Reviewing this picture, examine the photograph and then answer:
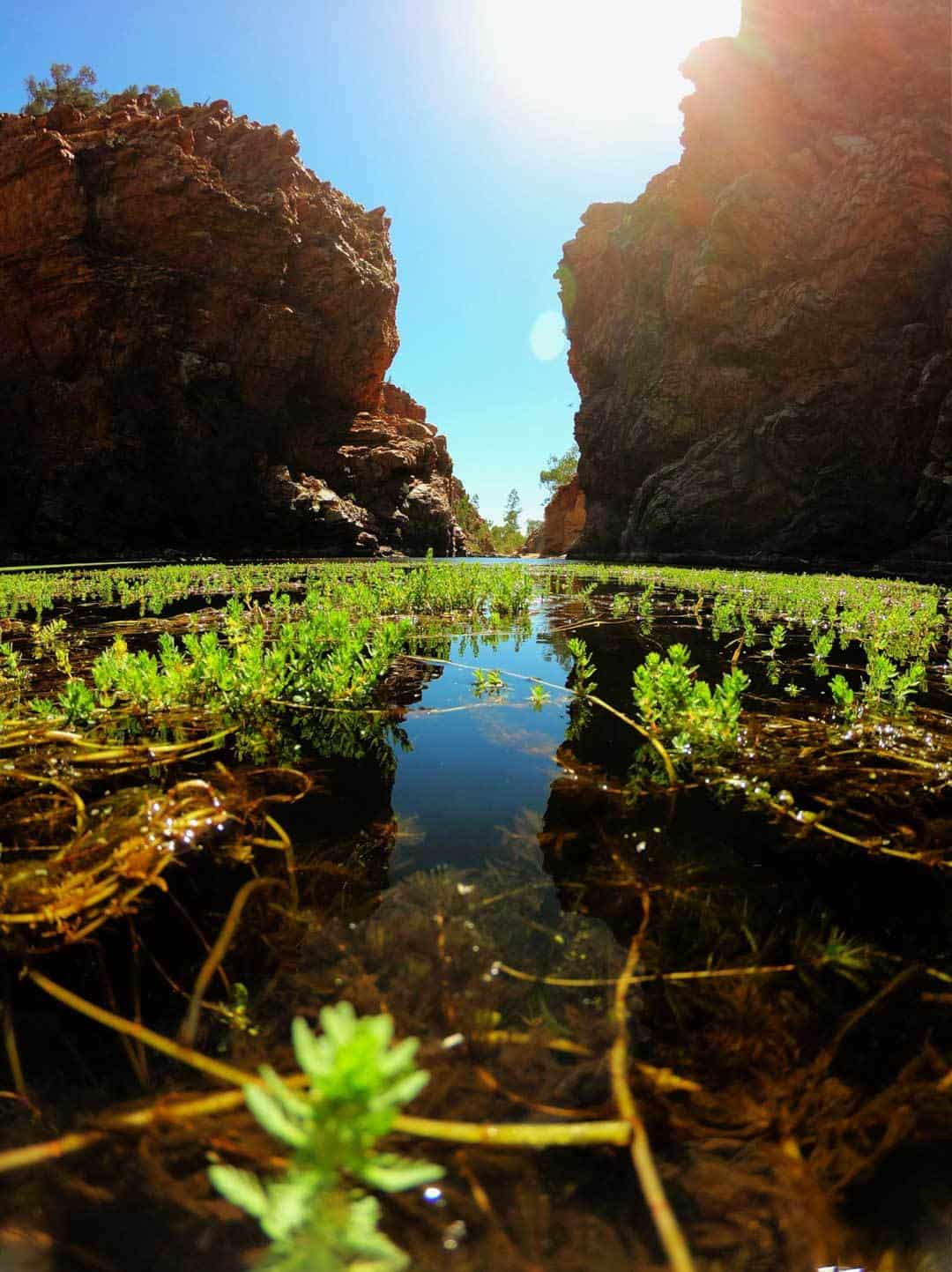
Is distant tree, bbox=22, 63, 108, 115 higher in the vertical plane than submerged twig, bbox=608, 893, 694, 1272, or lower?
higher

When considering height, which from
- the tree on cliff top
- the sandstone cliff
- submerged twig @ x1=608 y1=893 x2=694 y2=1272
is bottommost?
submerged twig @ x1=608 y1=893 x2=694 y2=1272

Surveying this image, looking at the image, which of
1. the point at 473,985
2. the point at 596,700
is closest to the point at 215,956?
the point at 473,985

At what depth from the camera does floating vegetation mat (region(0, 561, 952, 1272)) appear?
3.37ft

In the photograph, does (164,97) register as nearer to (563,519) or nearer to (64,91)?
(64,91)

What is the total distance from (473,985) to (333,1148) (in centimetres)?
85

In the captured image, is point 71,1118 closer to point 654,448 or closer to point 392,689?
point 392,689

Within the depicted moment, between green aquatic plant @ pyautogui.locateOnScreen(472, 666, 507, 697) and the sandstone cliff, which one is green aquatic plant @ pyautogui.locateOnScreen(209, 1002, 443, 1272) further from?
the sandstone cliff

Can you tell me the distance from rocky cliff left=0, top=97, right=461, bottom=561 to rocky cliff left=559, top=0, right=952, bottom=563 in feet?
80.3

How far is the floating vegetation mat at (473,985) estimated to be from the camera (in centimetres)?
103

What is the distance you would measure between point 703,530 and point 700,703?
38.7m

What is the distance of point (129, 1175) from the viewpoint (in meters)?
1.10

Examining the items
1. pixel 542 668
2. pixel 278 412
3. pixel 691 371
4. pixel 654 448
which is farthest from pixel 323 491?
pixel 542 668

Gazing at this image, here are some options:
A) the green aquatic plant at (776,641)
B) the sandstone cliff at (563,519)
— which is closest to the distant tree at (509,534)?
the sandstone cliff at (563,519)

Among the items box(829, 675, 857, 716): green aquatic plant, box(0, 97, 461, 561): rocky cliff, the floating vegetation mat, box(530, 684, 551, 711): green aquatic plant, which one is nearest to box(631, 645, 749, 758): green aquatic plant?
the floating vegetation mat
